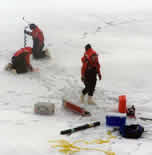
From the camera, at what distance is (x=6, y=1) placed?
23.1m

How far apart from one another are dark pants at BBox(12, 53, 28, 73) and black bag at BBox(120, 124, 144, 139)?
4.42m

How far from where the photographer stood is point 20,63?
9.06 m

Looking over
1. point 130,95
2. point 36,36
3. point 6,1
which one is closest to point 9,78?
point 36,36

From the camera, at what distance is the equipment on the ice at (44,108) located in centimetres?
632

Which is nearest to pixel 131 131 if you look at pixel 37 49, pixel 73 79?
pixel 73 79

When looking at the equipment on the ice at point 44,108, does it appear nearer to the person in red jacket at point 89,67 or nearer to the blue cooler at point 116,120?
the person in red jacket at point 89,67

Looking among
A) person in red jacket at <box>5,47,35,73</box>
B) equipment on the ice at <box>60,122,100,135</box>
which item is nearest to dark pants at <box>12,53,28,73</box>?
person in red jacket at <box>5,47,35,73</box>

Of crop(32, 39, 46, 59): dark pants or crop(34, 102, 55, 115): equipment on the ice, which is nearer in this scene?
crop(34, 102, 55, 115): equipment on the ice

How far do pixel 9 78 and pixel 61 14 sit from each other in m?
10.5

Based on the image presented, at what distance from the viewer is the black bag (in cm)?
536

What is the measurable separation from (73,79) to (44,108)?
2.84 metres

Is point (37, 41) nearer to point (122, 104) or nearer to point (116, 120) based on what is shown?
point (122, 104)

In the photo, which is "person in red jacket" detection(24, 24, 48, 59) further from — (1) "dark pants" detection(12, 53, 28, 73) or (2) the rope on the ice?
(2) the rope on the ice

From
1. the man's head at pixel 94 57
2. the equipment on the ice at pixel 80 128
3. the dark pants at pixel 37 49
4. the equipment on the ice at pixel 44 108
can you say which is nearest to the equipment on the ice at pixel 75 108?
the equipment on the ice at pixel 44 108
